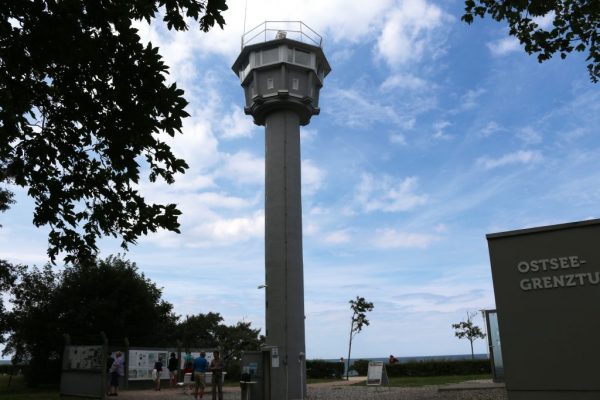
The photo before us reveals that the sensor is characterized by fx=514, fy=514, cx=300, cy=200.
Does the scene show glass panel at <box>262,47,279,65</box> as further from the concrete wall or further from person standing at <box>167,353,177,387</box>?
the concrete wall

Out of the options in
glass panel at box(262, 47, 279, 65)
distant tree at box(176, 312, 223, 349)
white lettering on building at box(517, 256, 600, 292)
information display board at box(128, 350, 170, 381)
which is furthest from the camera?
distant tree at box(176, 312, 223, 349)

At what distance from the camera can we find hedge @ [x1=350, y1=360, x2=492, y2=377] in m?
35.4

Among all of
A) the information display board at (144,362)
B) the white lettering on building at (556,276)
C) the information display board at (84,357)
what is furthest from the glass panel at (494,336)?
the information display board at (144,362)

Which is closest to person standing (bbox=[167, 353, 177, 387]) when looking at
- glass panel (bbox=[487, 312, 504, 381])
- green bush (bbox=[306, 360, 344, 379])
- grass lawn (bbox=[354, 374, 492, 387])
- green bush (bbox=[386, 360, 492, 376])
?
grass lawn (bbox=[354, 374, 492, 387])

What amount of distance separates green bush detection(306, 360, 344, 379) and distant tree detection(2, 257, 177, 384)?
11.6m

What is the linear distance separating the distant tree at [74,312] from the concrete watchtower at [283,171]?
12499 mm

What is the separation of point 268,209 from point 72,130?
15.6 m

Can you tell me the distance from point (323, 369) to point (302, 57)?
23.2 meters

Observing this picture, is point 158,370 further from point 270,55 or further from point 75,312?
point 270,55

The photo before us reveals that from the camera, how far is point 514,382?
33.4ft

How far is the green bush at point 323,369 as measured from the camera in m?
37.7

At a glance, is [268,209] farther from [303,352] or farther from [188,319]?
[188,319]

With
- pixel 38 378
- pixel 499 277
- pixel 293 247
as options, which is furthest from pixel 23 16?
pixel 38 378

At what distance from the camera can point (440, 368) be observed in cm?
3650
